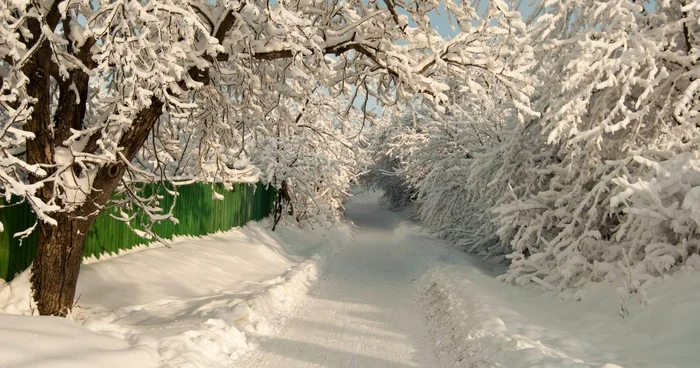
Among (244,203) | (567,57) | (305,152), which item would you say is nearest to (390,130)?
(305,152)

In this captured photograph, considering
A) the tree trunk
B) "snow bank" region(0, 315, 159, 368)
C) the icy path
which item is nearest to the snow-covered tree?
the tree trunk

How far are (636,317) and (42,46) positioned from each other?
855 cm

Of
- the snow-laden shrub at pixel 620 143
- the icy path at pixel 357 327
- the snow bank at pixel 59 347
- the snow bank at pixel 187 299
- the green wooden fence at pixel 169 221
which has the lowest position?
the icy path at pixel 357 327

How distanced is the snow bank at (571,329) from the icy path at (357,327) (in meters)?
0.53

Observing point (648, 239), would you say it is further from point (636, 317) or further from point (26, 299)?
point (26, 299)

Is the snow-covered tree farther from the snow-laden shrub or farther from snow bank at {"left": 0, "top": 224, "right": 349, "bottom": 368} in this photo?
the snow-laden shrub

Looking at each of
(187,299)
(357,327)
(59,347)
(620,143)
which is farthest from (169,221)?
(620,143)

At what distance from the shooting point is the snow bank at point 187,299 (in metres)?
6.28

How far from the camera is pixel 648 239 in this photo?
8.61 metres

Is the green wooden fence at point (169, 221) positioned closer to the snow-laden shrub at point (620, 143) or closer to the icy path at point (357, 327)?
the icy path at point (357, 327)

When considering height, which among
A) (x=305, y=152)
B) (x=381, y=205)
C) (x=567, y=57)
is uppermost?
(x=567, y=57)

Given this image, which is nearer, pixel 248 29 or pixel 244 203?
pixel 248 29

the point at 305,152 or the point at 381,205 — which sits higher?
the point at 305,152

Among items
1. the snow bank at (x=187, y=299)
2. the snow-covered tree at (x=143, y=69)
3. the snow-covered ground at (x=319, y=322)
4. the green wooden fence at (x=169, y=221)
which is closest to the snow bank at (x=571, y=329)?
the snow-covered ground at (x=319, y=322)
